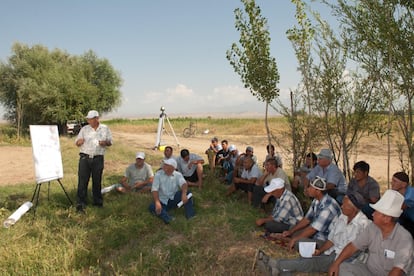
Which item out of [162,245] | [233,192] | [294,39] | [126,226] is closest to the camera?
[162,245]

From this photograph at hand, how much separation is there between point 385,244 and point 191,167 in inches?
225

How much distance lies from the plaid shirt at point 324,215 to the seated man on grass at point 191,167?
4.25m

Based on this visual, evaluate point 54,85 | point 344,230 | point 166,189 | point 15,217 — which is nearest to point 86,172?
point 15,217

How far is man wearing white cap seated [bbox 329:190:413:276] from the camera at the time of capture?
10.4ft

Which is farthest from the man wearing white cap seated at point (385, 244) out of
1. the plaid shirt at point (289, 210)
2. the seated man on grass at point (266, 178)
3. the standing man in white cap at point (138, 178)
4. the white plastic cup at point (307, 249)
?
the standing man in white cap at point (138, 178)

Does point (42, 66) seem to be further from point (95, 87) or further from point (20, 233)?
point (20, 233)

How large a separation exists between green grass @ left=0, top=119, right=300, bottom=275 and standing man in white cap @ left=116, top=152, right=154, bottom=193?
527mm

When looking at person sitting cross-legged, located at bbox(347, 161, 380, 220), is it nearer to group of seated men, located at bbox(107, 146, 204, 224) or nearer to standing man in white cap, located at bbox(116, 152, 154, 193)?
group of seated men, located at bbox(107, 146, 204, 224)

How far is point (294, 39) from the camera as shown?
709 centimetres

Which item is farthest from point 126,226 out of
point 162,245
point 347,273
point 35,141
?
point 347,273

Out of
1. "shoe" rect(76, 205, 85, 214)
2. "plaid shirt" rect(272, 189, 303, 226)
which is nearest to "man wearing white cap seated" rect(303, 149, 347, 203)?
"plaid shirt" rect(272, 189, 303, 226)

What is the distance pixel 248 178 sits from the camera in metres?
7.24

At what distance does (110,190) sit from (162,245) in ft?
11.0

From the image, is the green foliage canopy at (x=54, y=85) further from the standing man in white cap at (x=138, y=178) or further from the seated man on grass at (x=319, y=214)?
the seated man on grass at (x=319, y=214)
